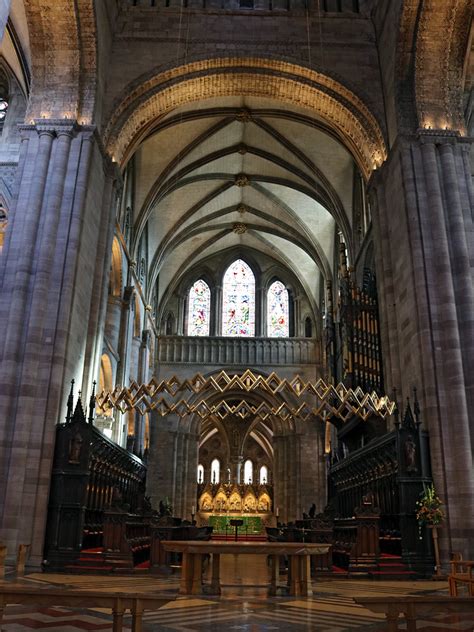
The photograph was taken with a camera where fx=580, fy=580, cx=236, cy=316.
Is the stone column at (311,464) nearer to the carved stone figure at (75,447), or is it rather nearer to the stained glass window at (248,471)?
the stained glass window at (248,471)

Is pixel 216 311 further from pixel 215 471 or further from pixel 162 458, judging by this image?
pixel 215 471

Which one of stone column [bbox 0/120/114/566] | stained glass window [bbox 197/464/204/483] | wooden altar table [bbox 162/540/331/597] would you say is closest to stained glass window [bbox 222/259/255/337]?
stained glass window [bbox 197/464/204/483]

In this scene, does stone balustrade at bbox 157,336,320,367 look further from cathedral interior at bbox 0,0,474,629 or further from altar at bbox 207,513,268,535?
altar at bbox 207,513,268,535

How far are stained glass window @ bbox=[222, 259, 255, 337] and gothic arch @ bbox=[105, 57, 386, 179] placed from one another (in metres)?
14.7

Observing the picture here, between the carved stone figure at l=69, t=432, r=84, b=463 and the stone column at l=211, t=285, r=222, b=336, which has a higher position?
the stone column at l=211, t=285, r=222, b=336

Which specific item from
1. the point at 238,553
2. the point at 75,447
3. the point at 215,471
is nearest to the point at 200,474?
the point at 215,471

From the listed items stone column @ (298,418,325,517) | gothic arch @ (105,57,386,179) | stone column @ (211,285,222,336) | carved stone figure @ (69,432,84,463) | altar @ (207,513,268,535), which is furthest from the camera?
altar @ (207,513,268,535)

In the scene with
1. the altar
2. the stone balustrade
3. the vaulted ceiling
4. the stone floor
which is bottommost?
the stone floor

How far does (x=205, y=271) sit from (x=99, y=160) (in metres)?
17.4

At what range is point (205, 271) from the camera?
3350 cm

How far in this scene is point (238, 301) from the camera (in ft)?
108

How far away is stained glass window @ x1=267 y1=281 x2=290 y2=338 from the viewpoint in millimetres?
32406

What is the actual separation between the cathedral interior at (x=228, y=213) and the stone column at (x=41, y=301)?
0.05 meters

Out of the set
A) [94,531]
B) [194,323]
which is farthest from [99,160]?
[194,323]
